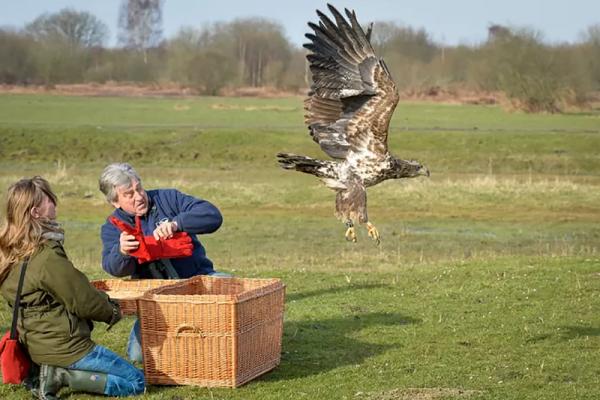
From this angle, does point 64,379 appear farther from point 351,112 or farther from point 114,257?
point 351,112

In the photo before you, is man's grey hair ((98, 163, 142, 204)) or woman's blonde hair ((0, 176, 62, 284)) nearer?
woman's blonde hair ((0, 176, 62, 284))

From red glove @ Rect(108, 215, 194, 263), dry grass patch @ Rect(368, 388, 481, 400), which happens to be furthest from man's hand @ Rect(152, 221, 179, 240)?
dry grass patch @ Rect(368, 388, 481, 400)

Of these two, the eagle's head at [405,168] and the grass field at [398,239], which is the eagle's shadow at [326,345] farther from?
the eagle's head at [405,168]

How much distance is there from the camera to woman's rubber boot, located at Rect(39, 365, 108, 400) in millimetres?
7168

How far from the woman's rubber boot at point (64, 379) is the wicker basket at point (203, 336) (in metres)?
0.46

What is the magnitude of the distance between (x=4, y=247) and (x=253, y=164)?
91.9 ft

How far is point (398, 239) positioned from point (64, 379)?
1320cm

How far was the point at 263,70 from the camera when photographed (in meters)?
83.4

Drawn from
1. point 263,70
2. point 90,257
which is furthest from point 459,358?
point 263,70

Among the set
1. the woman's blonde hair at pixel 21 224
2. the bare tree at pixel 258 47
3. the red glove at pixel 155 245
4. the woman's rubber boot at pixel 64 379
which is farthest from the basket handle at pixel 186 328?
the bare tree at pixel 258 47

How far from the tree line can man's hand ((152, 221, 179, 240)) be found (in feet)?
141

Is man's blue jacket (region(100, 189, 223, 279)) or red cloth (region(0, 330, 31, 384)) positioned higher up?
man's blue jacket (region(100, 189, 223, 279))

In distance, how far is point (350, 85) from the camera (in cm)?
1066

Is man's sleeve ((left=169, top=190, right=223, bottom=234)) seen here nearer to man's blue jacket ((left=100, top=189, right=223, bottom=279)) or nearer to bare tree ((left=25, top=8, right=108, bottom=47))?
man's blue jacket ((left=100, top=189, right=223, bottom=279))
